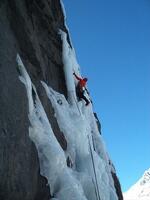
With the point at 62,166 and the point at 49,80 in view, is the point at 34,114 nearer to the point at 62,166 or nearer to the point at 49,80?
→ the point at 62,166

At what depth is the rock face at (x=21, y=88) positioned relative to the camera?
6.95 m

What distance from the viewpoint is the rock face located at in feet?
22.8

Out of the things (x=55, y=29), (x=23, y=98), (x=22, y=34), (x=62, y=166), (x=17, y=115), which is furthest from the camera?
(x=55, y=29)

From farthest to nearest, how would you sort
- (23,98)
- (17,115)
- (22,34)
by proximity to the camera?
1. (22,34)
2. (23,98)
3. (17,115)

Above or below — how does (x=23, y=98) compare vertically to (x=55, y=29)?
below

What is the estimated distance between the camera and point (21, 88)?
8172 mm

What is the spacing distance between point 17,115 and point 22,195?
1.63 m

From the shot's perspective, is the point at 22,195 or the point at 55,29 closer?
the point at 22,195

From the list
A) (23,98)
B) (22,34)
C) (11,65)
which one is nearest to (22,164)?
(23,98)

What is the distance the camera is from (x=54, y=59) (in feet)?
43.5

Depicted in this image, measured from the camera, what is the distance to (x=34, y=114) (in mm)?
8750

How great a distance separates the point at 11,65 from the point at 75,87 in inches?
252

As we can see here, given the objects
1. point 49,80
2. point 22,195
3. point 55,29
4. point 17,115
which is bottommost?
point 22,195

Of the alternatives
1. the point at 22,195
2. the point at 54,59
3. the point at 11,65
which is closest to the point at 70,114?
the point at 54,59
